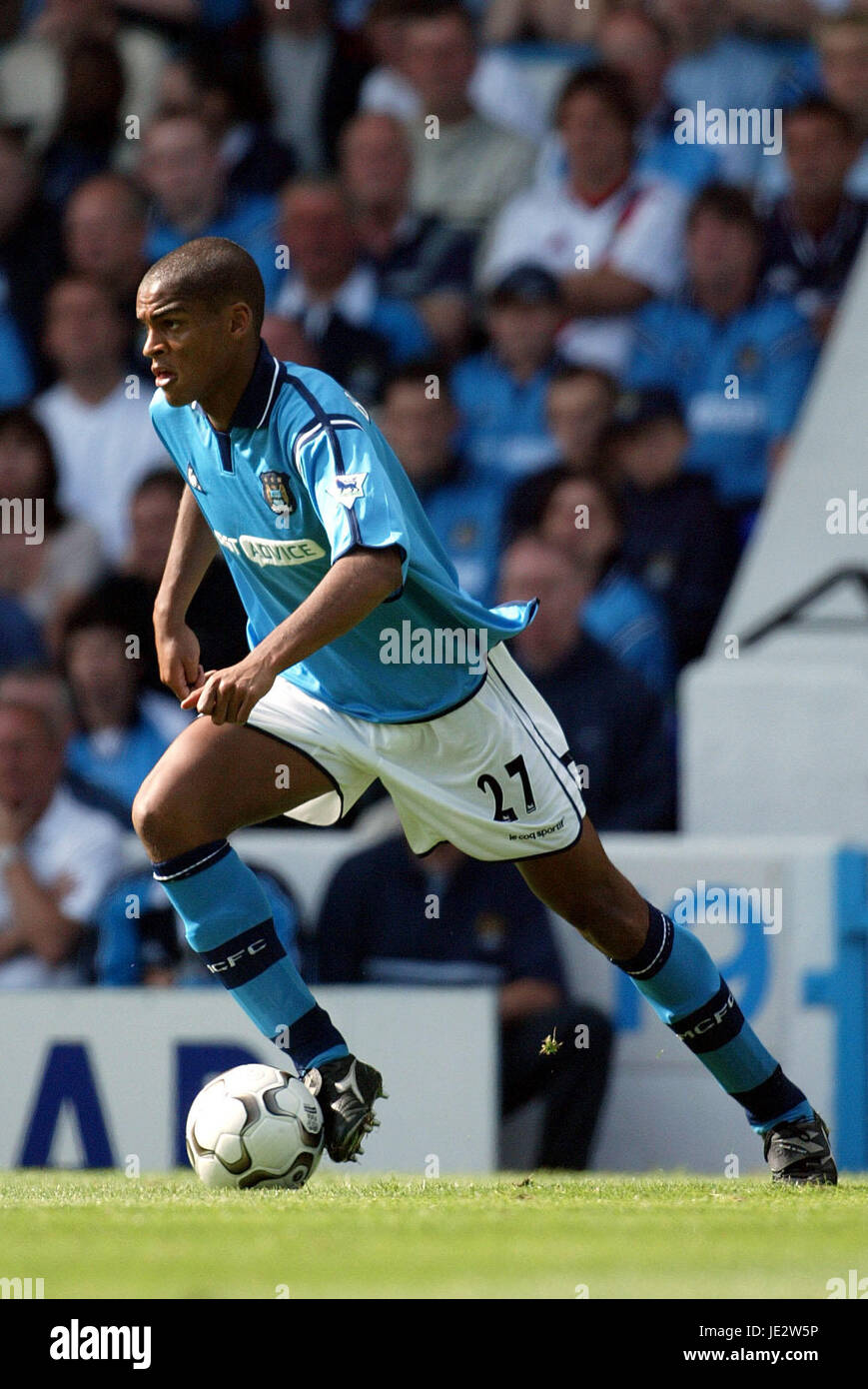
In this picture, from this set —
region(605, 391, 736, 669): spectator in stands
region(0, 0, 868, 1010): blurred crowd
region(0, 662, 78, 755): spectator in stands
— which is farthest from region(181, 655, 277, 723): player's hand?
region(605, 391, 736, 669): spectator in stands

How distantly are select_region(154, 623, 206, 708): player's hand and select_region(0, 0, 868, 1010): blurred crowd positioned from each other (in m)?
2.75

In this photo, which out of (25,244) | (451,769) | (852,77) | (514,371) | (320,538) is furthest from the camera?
(25,244)

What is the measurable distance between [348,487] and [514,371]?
15.4 feet

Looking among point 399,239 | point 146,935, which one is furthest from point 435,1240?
point 399,239

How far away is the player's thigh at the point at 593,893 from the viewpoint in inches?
176

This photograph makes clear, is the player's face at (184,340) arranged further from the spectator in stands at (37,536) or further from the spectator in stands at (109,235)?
the spectator in stands at (109,235)

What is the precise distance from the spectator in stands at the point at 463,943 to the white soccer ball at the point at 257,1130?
2.73 m

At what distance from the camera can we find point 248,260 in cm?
426

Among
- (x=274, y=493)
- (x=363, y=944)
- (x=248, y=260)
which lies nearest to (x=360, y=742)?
(x=274, y=493)

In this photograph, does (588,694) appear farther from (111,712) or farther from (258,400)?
(258,400)

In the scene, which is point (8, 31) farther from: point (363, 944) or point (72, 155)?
point (363, 944)

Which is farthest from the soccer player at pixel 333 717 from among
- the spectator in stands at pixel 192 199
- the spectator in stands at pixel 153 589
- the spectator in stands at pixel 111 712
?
the spectator in stands at pixel 192 199

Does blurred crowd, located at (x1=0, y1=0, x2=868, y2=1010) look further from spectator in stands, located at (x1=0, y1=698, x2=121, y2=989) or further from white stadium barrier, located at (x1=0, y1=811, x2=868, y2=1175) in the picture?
white stadium barrier, located at (x1=0, y1=811, x2=868, y2=1175)

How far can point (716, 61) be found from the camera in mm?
9109
